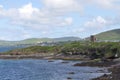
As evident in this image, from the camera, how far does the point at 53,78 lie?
9319cm

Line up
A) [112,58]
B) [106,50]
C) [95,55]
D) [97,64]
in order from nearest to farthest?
[97,64] < [112,58] < [106,50] < [95,55]

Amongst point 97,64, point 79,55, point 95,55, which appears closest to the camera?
point 97,64

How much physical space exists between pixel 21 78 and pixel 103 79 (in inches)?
1244

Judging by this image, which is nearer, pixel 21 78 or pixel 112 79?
pixel 112 79

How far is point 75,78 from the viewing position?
88750mm

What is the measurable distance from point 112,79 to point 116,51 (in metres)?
71.6

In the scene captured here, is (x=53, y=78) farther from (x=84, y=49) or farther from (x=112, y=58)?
(x=84, y=49)

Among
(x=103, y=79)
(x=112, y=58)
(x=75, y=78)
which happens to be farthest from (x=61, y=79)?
(x=112, y=58)

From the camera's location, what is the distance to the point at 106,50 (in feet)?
516

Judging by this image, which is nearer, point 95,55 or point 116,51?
point 116,51

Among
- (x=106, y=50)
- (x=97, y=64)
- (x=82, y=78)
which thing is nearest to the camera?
(x=82, y=78)

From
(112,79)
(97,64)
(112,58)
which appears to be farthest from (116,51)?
(112,79)

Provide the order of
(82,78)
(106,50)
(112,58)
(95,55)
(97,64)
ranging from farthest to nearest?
1. (95,55)
2. (106,50)
3. (112,58)
4. (97,64)
5. (82,78)

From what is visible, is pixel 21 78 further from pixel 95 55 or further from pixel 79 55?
pixel 79 55
